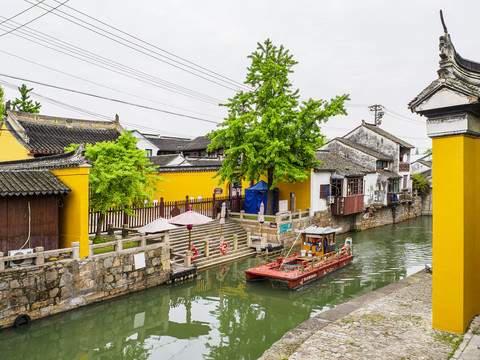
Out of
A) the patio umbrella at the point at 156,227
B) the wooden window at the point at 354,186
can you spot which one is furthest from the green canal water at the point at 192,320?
the wooden window at the point at 354,186

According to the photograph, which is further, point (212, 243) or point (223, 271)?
point (212, 243)

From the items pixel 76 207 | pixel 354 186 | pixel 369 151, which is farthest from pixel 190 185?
pixel 369 151

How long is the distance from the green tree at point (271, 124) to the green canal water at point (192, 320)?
22.3 ft

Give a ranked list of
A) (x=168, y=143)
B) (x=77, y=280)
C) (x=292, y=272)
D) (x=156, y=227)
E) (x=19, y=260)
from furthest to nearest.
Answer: (x=168, y=143) → (x=292, y=272) → (x=156, y=227) → (x=77, y=280) → (x=19, y=260)

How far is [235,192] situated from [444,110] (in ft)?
70.9

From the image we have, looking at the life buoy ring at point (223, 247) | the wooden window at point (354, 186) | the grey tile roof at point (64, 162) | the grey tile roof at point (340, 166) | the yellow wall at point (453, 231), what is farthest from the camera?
the wooden window at point (354, 186)

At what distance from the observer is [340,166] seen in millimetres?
29156

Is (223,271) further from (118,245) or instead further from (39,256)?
(39,256)

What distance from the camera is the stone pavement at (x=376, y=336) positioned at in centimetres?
724

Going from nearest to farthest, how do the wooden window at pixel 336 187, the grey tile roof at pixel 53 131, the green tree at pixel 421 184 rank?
the grey tile roof at pixel 53 131
the wooden window at pixel 336 187
the green tree at pixel 421 184

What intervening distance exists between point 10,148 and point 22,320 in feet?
44.4

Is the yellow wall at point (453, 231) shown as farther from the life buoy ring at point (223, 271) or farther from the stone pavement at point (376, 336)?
the life buoy ring at point (223, 271)

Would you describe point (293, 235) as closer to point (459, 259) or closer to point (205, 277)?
point (205, 277)

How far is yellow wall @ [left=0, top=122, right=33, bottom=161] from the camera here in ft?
64.5
